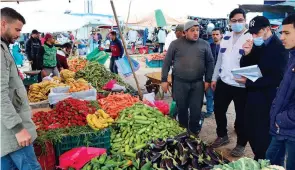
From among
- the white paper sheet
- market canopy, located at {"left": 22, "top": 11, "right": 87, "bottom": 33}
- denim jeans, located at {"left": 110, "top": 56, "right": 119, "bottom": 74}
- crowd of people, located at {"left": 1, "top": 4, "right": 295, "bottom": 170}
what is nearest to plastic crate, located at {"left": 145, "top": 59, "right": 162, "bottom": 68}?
denim jeans, located at {"left": 110, "top": 56, "right": 119, "bottom": 74}

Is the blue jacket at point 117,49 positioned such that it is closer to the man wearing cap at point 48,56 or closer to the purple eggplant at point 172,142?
the man wearing cap at point 48,56

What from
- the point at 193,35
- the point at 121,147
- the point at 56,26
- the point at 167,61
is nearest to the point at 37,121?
the point at 121,147

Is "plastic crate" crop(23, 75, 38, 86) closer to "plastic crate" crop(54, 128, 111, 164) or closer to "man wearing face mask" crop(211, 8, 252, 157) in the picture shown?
"plastic crate" crop(54, 128, 111, 164)

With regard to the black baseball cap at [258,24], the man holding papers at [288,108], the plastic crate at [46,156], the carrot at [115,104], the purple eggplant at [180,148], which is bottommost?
the plastic crate at [46,156]

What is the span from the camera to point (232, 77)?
446cm

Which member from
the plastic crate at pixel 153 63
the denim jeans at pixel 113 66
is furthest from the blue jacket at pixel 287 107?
the plastic crate at pixel 153 63

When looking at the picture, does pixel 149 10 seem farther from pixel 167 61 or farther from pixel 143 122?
pixel 143 122

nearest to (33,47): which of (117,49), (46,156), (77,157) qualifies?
(117,49)

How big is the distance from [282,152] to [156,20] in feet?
29.7

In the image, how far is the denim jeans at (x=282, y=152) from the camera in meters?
2.76

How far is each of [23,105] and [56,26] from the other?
887 centimetres

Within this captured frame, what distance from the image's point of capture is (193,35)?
15.8 ft

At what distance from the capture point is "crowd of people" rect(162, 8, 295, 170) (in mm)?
2814

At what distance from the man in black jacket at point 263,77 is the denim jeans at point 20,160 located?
2.69 metres
